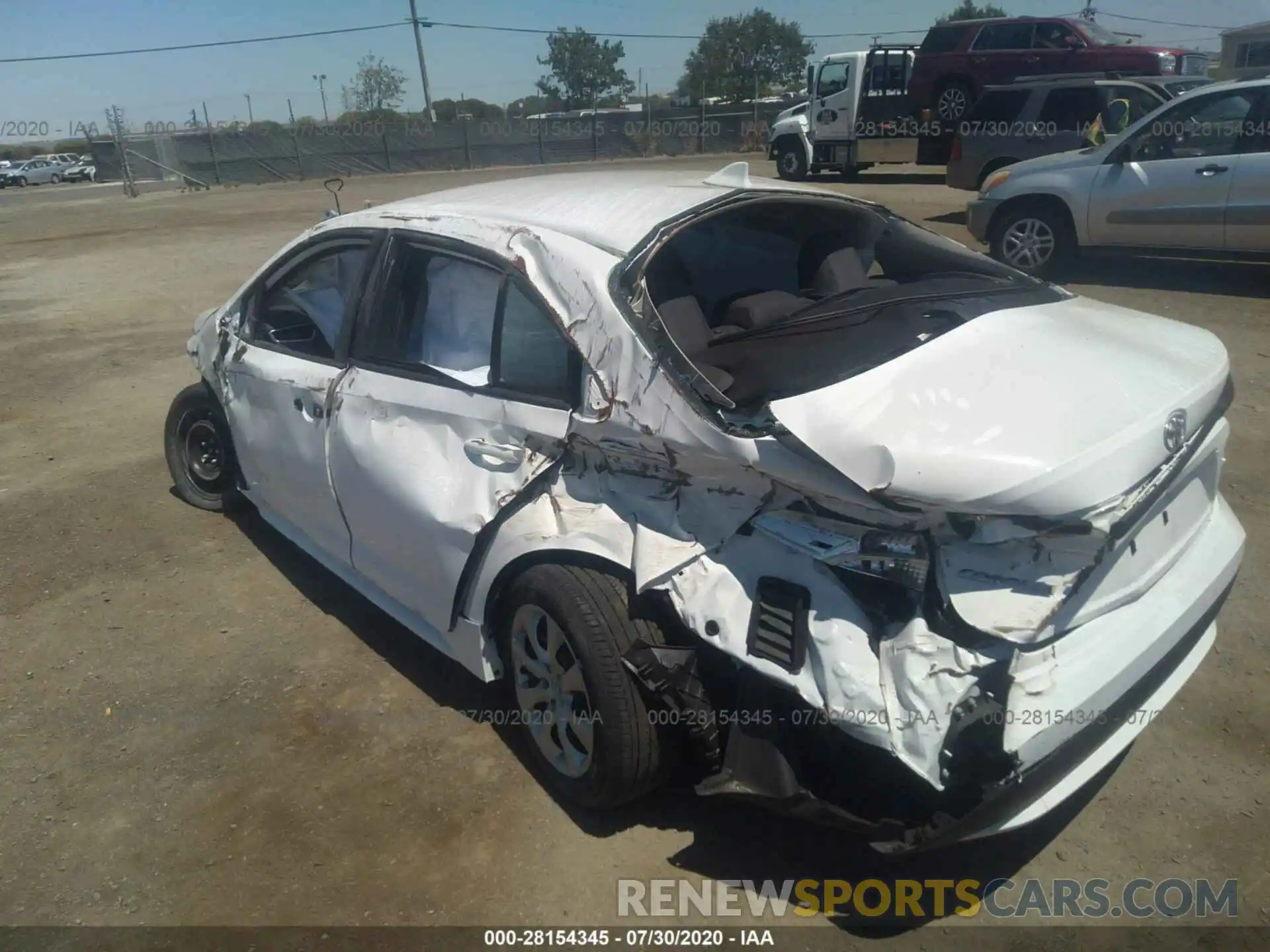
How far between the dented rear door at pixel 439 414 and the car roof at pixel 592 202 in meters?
0.22

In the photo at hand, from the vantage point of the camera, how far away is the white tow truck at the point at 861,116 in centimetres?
1764

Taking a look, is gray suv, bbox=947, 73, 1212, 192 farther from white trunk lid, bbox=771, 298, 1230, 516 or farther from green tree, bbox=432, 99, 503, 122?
green tree, bbox=432, 99, 503, 122

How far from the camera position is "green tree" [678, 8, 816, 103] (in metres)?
59.5

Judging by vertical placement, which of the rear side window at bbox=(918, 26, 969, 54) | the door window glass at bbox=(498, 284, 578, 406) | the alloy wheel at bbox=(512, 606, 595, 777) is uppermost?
the rear side window at bbox=(918, 26, 969, 54)

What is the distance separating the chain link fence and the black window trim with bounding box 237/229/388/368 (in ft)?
99.7

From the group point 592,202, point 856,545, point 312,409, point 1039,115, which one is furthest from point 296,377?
point 1039,115

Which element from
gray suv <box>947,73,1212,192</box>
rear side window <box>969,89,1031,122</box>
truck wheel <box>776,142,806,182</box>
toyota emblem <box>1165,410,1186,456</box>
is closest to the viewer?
toyota emblem <box>1165,410,1186,456</box>

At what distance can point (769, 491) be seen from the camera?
7.34ft

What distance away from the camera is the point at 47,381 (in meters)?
7.57

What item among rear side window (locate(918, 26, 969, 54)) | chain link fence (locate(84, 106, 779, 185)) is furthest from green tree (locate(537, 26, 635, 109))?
rear side window (locate(918, 26, 969, 54))

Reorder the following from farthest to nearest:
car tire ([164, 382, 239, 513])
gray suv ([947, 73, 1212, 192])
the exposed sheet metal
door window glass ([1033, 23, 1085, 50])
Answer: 1. door window glass ([1033, 23, 1085, 50])
2. gray suv ([947, 73, 1212, 192])
3. car tire ([164, 382, 239, 513])
4. the exposed sheet metal

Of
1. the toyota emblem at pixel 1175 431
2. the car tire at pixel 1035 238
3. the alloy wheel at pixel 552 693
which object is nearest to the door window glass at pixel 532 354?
the alloy wheel at pixel 552 693

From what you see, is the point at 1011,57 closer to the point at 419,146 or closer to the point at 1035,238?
the point at 1035,238

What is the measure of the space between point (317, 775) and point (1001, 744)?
83.0 inches
